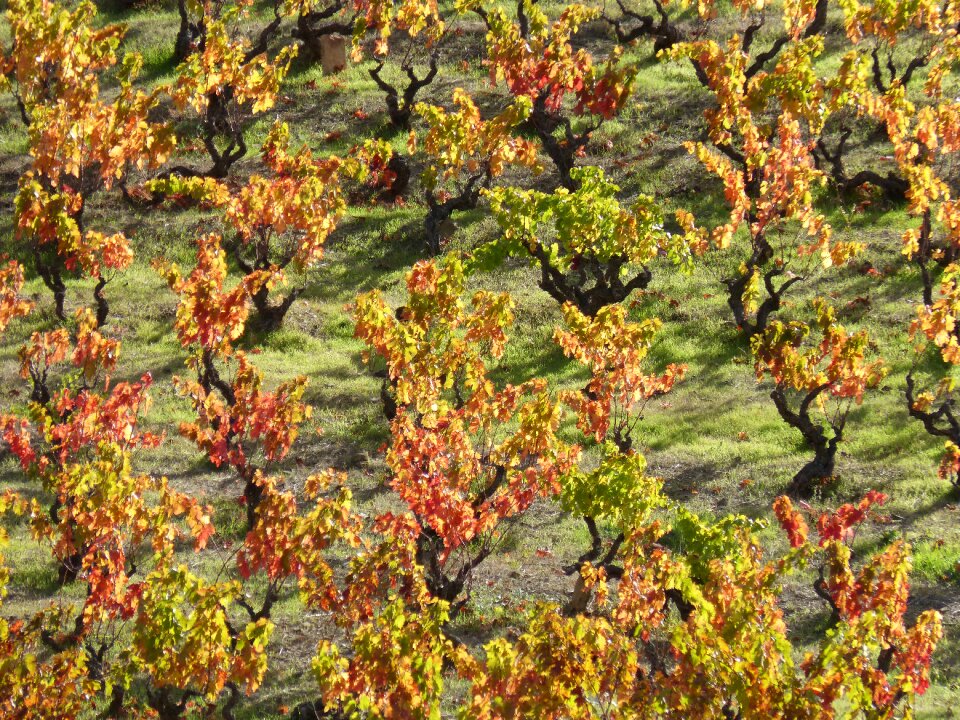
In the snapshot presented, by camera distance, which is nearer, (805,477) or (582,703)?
(582,703)

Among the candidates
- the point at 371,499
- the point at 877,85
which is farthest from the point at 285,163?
the point at 877,85

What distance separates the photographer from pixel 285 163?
95.2 feet

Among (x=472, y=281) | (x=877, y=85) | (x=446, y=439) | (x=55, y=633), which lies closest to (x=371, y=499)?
(x=446, y=439)

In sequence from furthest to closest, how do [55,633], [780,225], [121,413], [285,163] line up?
[780,225]
[285,163]
[121,413]
[55,633]

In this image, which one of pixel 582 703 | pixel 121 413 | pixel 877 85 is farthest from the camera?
pixel 877 85

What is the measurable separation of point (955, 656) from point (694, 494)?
17.3 feet

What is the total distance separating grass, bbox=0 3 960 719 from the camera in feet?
64.6

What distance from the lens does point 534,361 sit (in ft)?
86.9

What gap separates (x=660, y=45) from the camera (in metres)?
38.7

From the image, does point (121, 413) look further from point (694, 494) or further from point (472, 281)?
point (472, 281)

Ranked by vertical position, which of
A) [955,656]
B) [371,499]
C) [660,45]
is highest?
[660,45]

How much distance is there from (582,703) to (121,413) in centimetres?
895

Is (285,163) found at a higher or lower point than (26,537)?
higher

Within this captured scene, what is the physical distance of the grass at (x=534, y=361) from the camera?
19.7 metres
